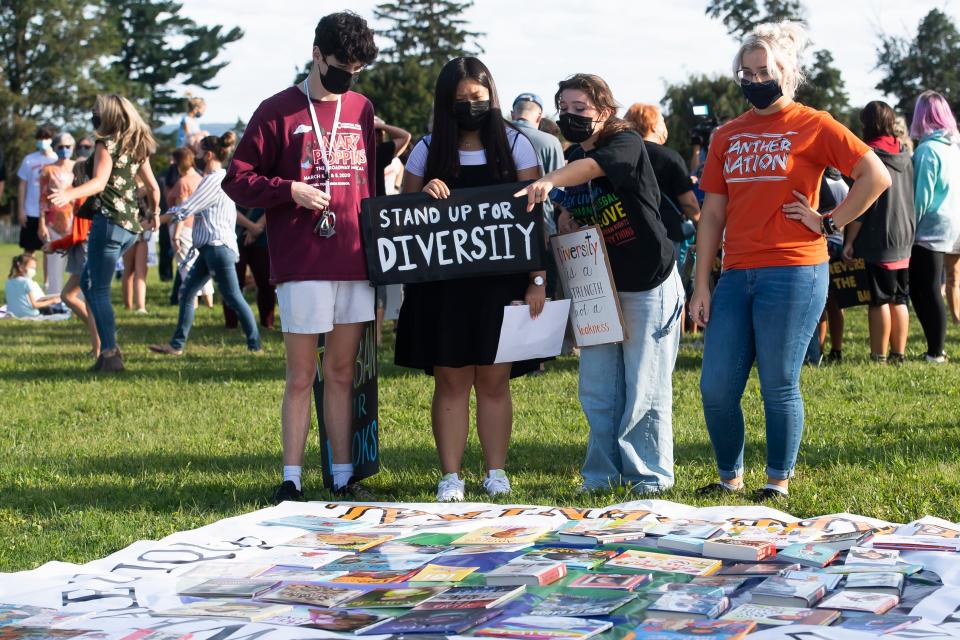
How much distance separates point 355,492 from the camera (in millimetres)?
5789

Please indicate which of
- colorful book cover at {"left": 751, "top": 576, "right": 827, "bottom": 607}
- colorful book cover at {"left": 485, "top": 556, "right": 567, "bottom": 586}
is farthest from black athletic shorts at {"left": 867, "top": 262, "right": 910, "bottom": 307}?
colorful book cover at {"left": 485, "top": 556, "right": 567, "bottom": 586}

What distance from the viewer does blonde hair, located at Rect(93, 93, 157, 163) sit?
9367 mm

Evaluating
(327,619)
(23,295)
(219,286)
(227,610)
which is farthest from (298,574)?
(23,295)

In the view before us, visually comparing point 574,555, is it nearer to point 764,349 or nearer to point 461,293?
point 764,349

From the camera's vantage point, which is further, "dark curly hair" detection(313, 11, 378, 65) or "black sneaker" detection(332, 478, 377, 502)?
"black sneaker" detection(332, 478, 377, 502)

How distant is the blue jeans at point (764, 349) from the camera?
525 cm

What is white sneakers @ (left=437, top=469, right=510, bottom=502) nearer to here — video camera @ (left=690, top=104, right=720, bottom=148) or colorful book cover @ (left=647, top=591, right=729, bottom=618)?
colorful book cover @ (left=647, top=591, right=729, bottom=618)

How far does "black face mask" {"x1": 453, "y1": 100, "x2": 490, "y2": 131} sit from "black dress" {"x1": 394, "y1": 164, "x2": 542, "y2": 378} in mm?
247

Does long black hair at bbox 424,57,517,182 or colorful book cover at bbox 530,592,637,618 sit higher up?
long black hair at bbox 424,57,517,182

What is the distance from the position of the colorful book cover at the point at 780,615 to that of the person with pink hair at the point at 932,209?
664cm

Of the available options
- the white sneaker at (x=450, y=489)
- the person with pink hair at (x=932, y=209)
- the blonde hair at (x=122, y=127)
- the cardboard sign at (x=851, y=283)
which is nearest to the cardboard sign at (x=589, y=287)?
the white sneaker at (x=450, y=489)

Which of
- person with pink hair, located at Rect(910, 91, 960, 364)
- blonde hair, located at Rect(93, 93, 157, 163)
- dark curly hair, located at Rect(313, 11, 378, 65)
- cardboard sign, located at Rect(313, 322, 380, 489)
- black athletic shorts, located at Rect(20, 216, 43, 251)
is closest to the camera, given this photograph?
dark curly hair, located at Rect(313, 11, 378, 65)

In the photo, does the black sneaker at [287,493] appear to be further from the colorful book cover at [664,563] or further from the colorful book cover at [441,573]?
the colorful book cover at [664,563]

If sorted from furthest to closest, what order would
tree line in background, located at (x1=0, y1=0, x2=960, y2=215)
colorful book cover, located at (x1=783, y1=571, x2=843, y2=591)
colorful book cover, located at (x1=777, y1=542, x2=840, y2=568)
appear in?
tree line in background, located at (x1=0, y1=0, x2=960, y2=215) < colorful book cover, located at (x1=777, y1=542, x2=840, y2=568) < colorful book cover, located at (x1=783, y1=571, x2=843, y2=591)
